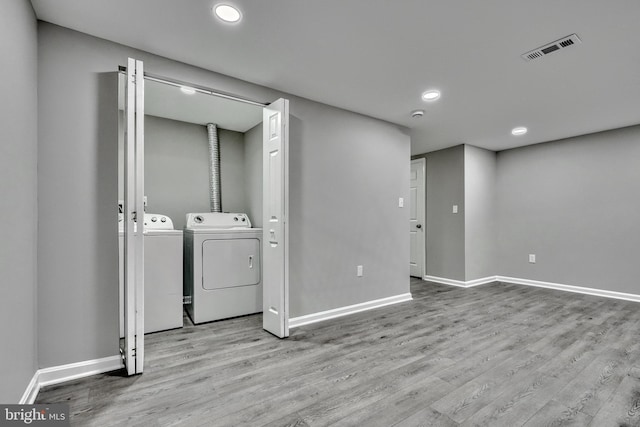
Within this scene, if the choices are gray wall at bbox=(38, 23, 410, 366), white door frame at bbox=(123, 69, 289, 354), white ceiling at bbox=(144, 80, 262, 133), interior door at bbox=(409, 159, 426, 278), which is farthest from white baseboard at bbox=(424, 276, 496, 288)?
white door frame at bbox=(123, 69, 289, 354)

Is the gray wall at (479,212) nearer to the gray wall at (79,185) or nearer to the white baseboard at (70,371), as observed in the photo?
the gray wall at (79,185)

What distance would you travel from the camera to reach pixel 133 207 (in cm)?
197

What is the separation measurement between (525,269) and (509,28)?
166 inches

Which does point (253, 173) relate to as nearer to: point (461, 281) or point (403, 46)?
point (403, 46)

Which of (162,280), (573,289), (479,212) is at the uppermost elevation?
(479,212)

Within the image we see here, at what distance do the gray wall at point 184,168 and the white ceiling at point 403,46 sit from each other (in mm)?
1588

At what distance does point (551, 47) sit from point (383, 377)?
2517 millimetres

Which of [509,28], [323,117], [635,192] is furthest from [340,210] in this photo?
[635,192]

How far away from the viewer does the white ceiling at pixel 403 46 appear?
1.79 m

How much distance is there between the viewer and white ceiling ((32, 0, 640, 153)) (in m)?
1.79

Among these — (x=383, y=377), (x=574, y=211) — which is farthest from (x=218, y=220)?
(x=574, y=211)

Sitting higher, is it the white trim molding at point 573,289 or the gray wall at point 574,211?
the gray wall at point 574,211

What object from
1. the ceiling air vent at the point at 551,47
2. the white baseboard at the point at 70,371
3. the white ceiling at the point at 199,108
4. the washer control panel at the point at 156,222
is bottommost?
the white baseboard at the point at 70,371

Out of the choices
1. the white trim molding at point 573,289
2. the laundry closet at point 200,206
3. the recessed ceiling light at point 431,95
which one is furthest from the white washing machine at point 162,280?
the white trim molding at point 573,289
